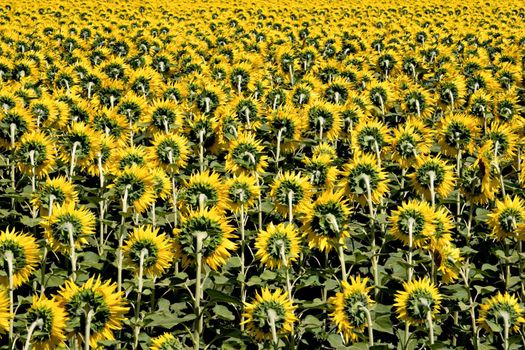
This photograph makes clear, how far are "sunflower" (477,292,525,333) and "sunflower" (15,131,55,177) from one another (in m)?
3.86

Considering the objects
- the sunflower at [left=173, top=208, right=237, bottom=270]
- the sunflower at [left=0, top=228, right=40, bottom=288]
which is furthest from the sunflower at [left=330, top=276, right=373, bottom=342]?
the sunflower at [left=0, top=228, right=40, bottom=288]

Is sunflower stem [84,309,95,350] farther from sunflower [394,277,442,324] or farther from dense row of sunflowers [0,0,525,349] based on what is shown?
sunflower [394,277,442,324]

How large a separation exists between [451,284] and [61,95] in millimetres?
5224

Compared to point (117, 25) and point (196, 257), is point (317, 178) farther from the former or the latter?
point (117, 25)

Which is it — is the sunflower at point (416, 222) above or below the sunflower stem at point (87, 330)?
above

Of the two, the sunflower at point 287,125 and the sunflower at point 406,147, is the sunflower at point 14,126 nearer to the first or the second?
the sunflower at point 287,125

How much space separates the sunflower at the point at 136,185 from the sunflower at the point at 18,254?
1012 mm

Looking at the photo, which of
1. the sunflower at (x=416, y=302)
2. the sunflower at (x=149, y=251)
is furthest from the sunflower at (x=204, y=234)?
the sunflower at (x=416, y=302)

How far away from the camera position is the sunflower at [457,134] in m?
6.19

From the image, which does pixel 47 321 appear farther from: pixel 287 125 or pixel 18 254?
pixel 287 125

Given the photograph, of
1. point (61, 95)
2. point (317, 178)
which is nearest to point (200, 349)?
point (317, 178)

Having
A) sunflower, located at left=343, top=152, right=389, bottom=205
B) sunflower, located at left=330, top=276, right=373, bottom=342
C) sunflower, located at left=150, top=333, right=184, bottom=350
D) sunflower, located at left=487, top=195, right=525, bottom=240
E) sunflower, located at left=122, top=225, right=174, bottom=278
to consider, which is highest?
sunflower, located at left=343, top=152, right=389, bottom=205

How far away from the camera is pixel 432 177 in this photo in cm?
499

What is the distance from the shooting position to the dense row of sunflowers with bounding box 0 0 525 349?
389cm
